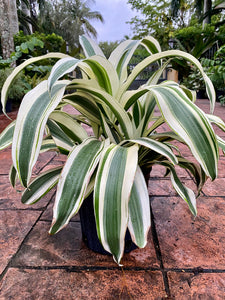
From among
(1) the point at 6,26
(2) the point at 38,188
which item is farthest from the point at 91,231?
(1) the point at 6,26

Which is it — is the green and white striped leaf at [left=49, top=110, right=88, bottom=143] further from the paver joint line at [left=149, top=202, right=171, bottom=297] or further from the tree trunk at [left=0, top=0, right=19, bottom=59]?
the tree trunk at [left=0, top=0, right=19, bottom=59]

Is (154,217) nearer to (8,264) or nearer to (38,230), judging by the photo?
(38,230)

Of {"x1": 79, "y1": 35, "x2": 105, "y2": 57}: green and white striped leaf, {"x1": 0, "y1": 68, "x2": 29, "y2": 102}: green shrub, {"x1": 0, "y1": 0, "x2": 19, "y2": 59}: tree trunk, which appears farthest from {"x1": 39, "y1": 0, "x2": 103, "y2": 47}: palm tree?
{"x1": 79, "y1": 35, "x2": 105, "y2": 57}: green and white striped leaf

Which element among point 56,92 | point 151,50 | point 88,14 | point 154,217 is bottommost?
point 154,217

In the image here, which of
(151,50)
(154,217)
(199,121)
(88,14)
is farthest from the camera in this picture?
(88,14)

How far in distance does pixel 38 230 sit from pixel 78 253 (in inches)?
9.7

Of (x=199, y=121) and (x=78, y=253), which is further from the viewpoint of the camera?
Answer: (x=78, y=253)

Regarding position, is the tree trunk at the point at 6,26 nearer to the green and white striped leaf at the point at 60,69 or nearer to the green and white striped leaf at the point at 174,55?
the green and white striped leaf at the point at 174,55

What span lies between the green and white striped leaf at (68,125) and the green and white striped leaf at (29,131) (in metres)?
0.21

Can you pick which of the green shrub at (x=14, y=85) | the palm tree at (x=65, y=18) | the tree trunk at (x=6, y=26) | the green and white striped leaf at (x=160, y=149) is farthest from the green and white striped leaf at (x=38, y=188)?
the palm tree at (x=65, y=18)

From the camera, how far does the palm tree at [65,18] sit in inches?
707

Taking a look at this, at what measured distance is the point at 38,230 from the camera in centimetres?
105

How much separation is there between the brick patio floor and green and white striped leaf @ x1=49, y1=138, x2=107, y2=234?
268mm

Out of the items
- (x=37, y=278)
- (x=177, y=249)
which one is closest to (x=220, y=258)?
(x=177, y=249)
